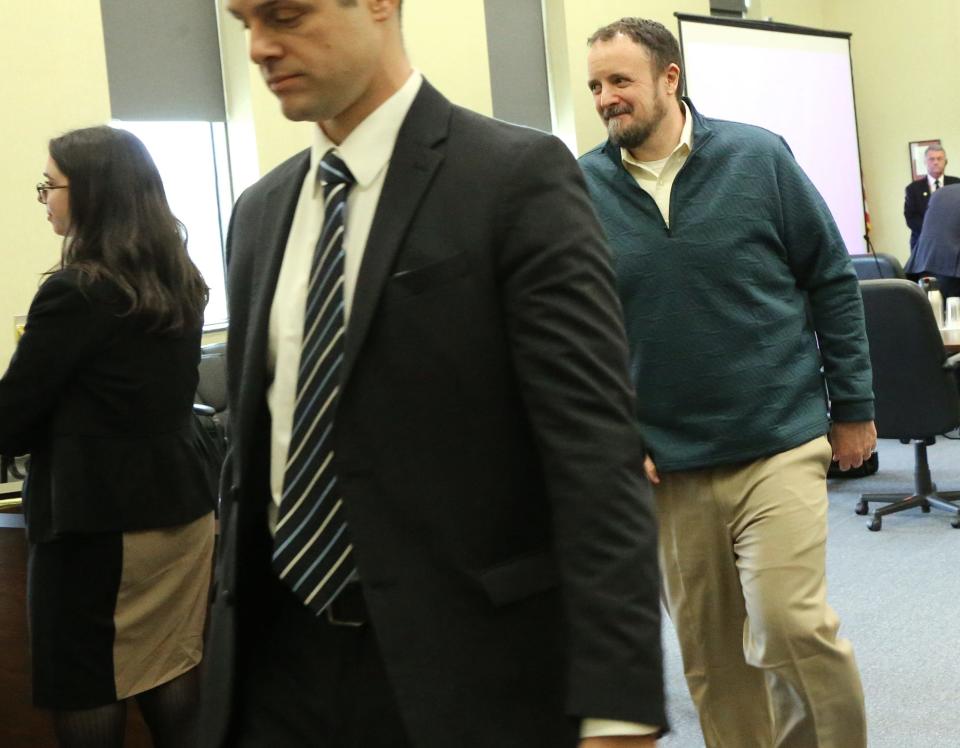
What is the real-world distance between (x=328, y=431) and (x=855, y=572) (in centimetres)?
432

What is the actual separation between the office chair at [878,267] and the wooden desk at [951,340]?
1347 mm

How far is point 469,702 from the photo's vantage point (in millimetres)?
1223

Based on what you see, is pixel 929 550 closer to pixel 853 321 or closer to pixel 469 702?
pixel 853 321

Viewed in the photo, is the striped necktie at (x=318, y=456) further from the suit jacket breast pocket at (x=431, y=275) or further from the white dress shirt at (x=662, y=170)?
the white dress shirt at (x=662, y=170)

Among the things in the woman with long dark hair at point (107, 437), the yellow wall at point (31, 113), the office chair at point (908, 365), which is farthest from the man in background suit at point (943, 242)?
the woman with long dark hair at point (107, 437)

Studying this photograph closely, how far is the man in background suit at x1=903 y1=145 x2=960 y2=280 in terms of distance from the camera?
34.5 feet

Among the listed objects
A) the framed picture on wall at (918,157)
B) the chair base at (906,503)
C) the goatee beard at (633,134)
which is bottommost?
the chair base at (906,503)

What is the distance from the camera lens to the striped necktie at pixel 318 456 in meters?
1.28

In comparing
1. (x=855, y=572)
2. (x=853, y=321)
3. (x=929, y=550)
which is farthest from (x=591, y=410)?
(x=929, y=550)

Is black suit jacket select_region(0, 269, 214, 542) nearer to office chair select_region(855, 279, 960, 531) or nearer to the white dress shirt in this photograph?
the white dress shirt

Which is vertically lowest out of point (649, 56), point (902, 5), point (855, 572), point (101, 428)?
point (855, 572)

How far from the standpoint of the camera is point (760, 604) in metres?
2.60

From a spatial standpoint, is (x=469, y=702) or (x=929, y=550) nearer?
(x=469, y=702)

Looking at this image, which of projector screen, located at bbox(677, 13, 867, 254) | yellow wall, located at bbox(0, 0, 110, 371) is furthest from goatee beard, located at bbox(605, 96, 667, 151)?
projector screen, located at bbox(677, 13, 867, 254)
